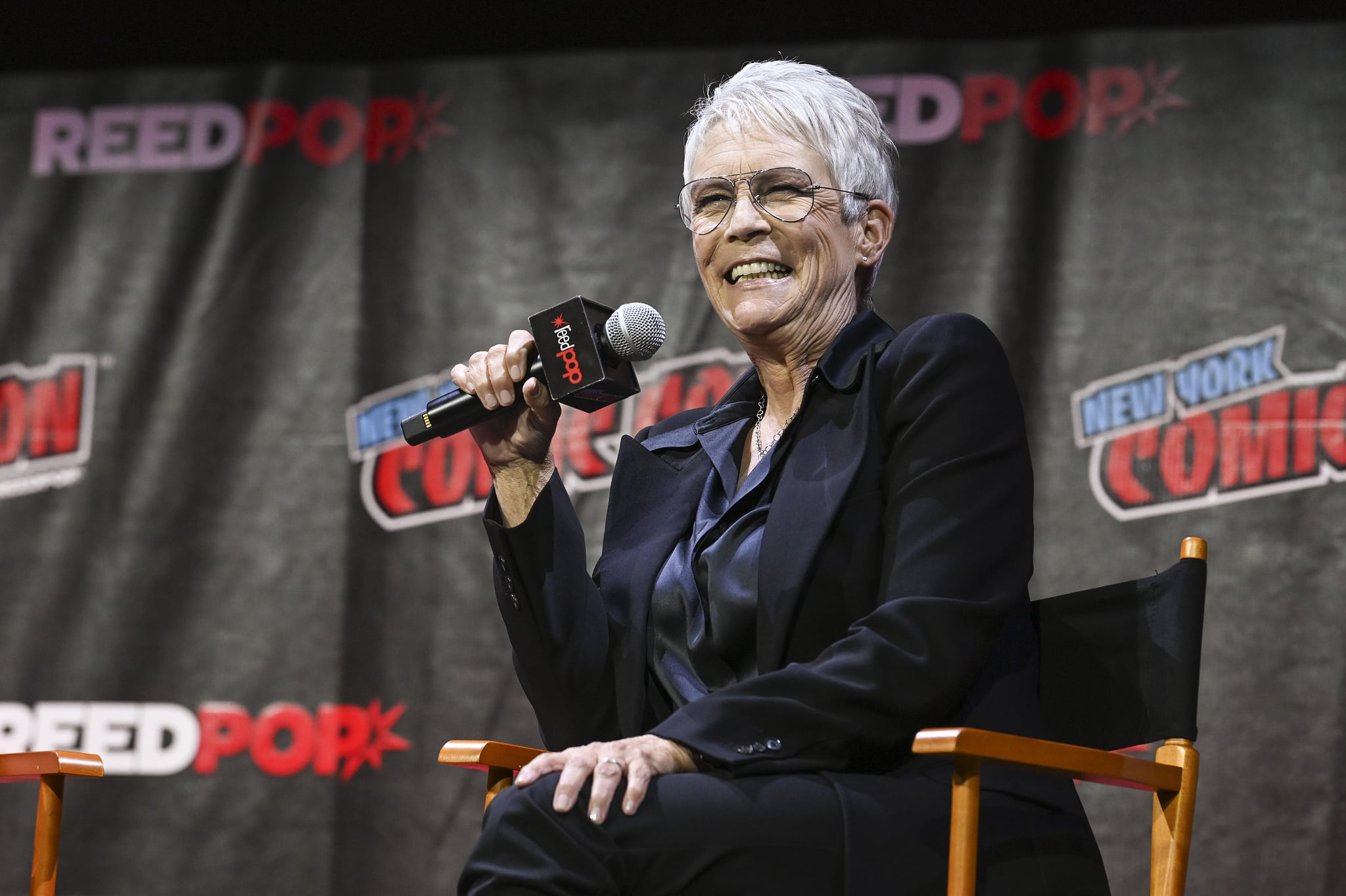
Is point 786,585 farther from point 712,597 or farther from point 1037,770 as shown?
point 1037,770

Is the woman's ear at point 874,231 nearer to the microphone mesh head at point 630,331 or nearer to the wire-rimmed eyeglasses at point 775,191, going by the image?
the wire-rimmed eyeglasses at point 775,191

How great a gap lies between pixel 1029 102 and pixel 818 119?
5.08 ft

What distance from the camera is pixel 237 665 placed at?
11.4 feet

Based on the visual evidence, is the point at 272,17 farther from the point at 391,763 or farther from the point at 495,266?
the point at 391,763

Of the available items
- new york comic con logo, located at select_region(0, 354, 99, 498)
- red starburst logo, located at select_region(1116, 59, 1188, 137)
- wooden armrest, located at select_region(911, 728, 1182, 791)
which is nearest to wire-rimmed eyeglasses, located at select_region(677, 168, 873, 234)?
wooden armrest, located at select_region(911, 728, 1182, 791)

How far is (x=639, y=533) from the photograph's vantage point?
198cm

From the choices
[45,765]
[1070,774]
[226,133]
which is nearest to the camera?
[1070,774]

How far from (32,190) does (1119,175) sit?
2.71 meters

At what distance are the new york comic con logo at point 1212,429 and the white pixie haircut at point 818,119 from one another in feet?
4.55

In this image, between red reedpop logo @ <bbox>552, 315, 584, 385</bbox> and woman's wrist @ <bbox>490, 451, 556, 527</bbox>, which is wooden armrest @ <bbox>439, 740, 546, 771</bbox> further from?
red reedpop logo @ <bbox>552, 315, 584, 385</bbox>

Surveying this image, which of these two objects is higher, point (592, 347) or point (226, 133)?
point (226, 133)

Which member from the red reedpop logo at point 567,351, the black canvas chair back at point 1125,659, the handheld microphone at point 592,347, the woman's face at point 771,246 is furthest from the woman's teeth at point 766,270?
the black canvas chair back at point 1125,659

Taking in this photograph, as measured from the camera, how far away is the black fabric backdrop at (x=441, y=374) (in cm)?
311

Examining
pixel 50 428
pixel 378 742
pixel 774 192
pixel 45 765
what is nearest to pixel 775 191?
pixel 774 192
